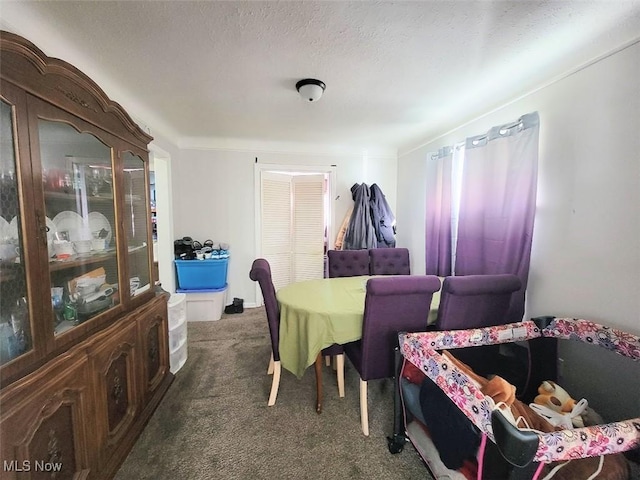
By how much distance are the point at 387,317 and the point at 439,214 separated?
1688 millimetres

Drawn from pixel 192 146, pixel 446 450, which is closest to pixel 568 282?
pixel 446 450

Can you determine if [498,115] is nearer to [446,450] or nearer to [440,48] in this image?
[440,48]

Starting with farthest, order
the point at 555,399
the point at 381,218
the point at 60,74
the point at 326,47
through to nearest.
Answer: the point at 381,218 → the point at 326,47 → the point at 555,399 → the point at 60,74

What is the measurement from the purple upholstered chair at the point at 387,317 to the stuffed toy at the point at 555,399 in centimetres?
65

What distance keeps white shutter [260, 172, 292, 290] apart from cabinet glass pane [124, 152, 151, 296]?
1.83 m

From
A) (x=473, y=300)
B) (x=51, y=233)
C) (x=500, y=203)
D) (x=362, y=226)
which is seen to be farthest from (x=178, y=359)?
(x=500, y=203)

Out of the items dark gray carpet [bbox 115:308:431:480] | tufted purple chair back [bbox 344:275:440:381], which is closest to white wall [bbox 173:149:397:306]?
dark gray carpet [bbox 115:308:431:480]

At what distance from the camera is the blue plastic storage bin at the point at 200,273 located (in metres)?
3.16

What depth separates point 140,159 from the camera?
5.68 feet

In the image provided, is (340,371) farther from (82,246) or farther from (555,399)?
(82,246)

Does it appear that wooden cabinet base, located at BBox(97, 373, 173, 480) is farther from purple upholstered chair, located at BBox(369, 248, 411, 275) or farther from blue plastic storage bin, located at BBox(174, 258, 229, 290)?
purple upholstered chair, located at BBox(369, 248, 411, 275)

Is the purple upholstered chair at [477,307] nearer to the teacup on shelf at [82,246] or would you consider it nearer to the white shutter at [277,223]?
the teacup on shelf at [82,246]

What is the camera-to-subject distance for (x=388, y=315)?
151cm

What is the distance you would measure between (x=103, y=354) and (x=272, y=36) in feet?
5.74
